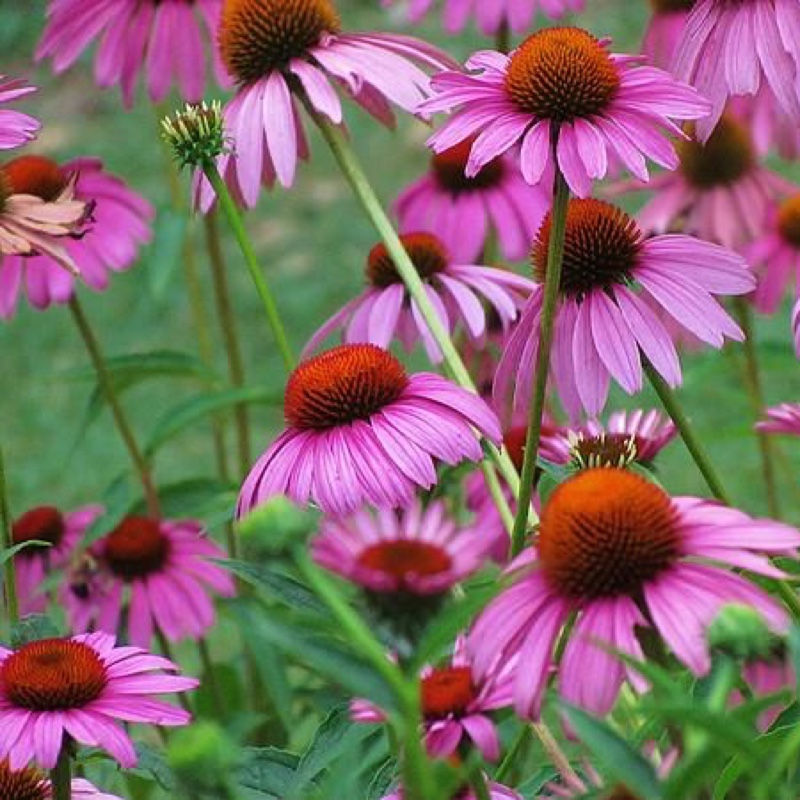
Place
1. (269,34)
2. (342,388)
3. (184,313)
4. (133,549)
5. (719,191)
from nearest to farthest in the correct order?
(342,388), (269,34), (133,549), (719,191), (184,313)

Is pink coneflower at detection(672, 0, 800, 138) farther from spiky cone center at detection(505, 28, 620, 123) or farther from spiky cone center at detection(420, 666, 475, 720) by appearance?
spiky cone center at detection(420, 666, 475, 720)

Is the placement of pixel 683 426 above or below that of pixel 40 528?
above

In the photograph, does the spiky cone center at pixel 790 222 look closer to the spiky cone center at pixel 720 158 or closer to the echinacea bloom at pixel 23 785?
the spiky cone center at pixel 720 158

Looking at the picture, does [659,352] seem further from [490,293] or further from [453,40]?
[453,40]

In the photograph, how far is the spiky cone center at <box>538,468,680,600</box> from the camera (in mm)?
613

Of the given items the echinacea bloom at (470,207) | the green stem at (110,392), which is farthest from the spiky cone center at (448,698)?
the echinacea bloom at (470,207)

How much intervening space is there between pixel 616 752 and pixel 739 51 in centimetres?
43

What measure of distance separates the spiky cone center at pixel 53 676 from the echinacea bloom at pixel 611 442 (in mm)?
217

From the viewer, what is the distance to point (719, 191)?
1481 mm

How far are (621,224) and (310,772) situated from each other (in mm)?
273

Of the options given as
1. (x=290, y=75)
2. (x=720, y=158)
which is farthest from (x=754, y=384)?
(x=290, y=75)

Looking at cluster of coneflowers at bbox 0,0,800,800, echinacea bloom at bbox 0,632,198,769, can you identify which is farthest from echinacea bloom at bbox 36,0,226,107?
echinacea bloom at bbox 0,632,198,769

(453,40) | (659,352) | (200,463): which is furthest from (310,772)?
(453,40)

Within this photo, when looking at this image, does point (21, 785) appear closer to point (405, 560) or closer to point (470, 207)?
point (405, 560)
